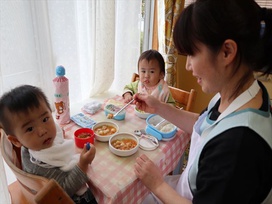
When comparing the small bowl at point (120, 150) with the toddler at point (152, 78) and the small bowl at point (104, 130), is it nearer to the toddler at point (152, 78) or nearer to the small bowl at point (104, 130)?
the small bowl at point (104, 130)

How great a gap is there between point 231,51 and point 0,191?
3.19ft

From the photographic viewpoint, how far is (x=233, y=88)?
27.5 inches

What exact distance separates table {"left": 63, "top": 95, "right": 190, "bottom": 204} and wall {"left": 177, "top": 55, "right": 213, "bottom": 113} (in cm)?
127

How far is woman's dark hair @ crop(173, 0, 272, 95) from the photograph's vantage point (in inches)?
22.3

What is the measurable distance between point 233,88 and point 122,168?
0.50m

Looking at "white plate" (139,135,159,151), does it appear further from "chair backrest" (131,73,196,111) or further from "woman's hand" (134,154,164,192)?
"chair backrest" (131,73,196,111)

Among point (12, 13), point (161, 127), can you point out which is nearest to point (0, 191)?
point (161, 127)

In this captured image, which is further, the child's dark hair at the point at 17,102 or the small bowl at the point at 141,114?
the small bowl at the point at 141,114

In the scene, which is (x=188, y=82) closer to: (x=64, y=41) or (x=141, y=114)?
(x=141, y=114)

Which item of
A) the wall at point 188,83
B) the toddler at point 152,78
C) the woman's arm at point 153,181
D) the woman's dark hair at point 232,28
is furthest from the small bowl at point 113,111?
the wall at point 188,83

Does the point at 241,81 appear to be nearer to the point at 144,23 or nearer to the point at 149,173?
the point at 149,173

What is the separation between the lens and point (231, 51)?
0.59 metres

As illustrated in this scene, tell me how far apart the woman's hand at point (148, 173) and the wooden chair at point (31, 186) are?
29cm

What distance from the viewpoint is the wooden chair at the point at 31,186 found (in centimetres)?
51
